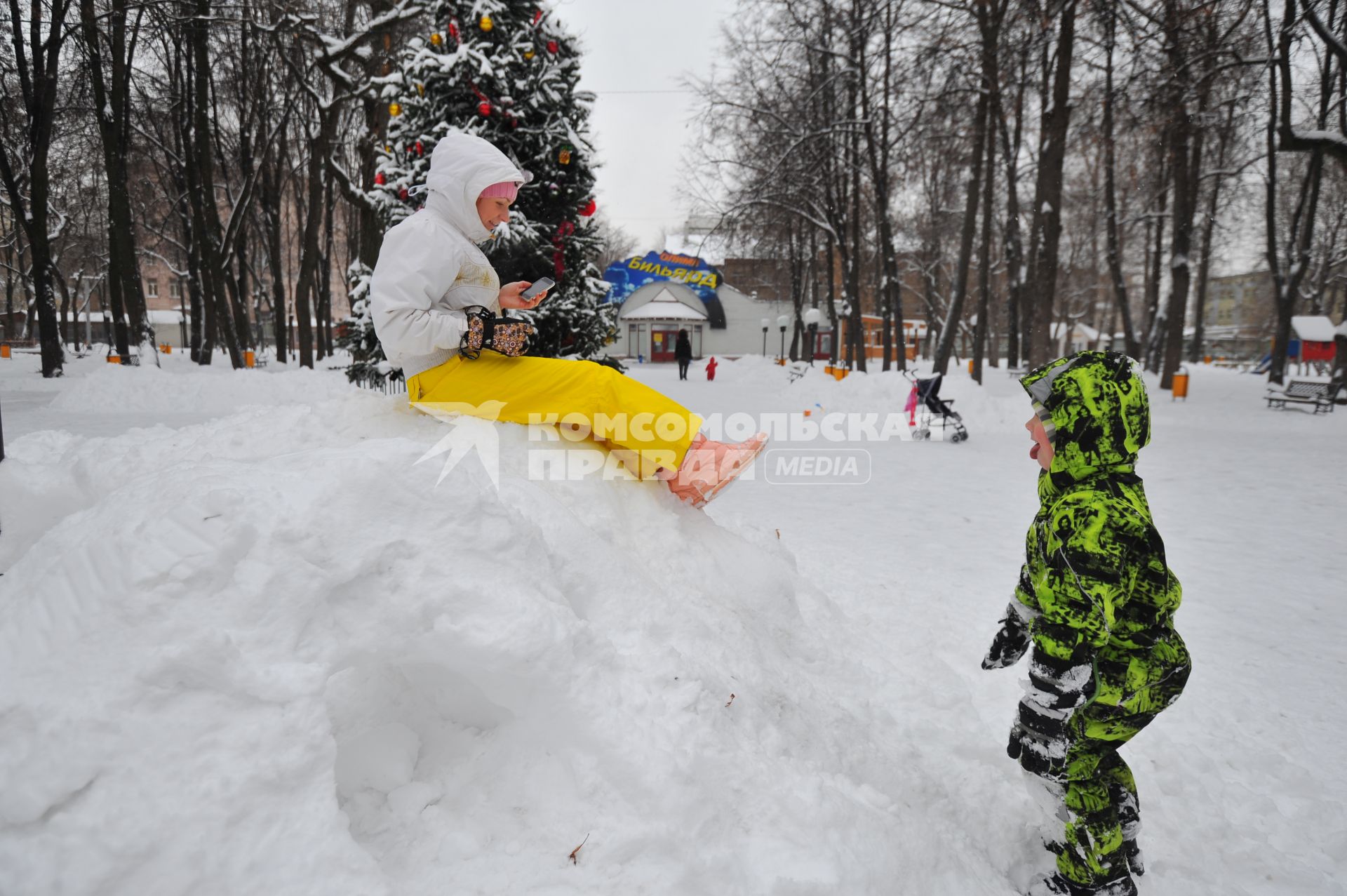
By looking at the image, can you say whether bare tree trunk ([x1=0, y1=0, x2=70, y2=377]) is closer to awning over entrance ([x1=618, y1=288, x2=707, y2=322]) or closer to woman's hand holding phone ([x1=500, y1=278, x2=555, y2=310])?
woman's hand holding phone ([x1=500, y1=278, x2=555, y2=310])

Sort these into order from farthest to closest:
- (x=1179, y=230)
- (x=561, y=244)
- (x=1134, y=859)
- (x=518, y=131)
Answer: (x=1179, y=230)
(x=561, y=244)
(x=518, y=131)
(x=1134, y=859)

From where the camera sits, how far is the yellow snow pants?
2.83 m

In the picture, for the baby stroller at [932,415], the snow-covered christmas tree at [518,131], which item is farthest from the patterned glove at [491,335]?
the baby stroller at [932,415]

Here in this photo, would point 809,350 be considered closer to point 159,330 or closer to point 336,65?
point 336,65

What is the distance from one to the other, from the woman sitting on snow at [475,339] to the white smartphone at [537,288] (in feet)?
A: 0.48

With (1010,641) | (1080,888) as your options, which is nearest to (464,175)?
(1010,641)

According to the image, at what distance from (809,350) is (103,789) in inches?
1231

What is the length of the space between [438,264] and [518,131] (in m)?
5.69

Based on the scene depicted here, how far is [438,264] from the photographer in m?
2.72

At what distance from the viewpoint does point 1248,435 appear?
11.7 m

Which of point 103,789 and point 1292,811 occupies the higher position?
point 103,789

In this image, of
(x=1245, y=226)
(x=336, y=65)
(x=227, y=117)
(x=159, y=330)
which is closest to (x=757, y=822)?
(x=336, y=65)

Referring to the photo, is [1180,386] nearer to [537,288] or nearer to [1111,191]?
[1111,191]

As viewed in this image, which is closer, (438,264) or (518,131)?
(438,264)
